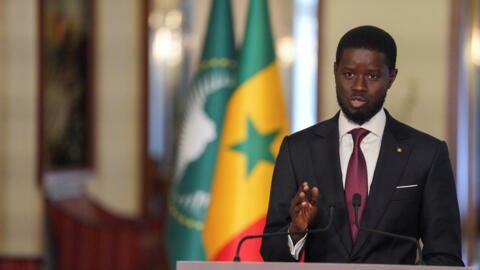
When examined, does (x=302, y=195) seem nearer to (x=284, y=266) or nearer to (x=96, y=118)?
(x=284, y=266)

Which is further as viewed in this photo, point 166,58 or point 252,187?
point 166,58

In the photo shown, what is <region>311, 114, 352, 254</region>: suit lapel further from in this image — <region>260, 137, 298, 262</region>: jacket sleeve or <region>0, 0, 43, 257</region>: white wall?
<region>0, 0, 43, 257</region>: white wall

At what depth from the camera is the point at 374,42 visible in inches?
67.7

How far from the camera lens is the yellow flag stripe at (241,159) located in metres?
3.07

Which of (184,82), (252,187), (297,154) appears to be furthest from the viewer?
(184,82)

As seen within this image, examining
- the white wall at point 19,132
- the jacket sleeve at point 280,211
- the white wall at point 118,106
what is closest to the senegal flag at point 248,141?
the jacket sleeve at point 280,211

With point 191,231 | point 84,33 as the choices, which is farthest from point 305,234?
point 84,33

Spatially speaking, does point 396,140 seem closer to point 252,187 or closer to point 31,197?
point 252,187

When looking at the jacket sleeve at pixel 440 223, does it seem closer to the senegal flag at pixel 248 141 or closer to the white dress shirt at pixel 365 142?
the white dress shirt at pixel 365 142

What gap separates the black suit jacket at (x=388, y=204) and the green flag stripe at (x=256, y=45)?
143cm

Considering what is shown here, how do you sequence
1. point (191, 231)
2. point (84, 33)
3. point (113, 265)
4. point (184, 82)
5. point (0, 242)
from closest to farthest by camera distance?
point (191, 231) → point (0, 242) → point (113, 265) → point (84, 33) → point (184, 82)

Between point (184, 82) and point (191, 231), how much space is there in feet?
34.9

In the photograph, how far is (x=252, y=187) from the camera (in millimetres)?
3002

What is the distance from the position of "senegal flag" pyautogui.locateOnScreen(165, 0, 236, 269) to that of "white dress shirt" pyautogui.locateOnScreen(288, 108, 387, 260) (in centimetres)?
252
